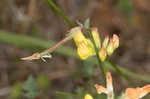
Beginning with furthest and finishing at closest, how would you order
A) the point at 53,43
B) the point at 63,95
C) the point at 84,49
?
the point at 53,43 → the point at 63,95 → the point at 84,49

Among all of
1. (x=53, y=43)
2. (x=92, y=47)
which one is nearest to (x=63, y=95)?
(x=92, y=47)

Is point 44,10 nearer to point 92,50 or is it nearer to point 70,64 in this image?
point 70,64

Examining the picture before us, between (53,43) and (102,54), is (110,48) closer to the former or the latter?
(102,54)

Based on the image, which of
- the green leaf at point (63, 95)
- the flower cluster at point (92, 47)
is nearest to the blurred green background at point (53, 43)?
the green leaf at point (63, 95)

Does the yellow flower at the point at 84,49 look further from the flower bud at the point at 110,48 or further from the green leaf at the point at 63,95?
the green leaf at the point at 63,95

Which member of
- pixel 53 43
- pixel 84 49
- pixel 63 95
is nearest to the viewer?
pixel 84 49

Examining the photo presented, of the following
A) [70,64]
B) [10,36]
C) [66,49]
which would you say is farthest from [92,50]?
[70,64]

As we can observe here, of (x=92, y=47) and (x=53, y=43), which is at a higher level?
(x=53, y=43)

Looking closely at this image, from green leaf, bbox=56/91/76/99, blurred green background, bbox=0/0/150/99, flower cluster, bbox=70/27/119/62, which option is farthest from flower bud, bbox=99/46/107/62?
blurred green background, bbox=0/0/150/99

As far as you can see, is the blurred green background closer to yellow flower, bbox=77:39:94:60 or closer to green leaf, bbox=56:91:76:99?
green leaf, bbox=56:91:76:99
